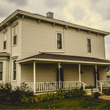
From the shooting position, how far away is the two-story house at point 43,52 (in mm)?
14125

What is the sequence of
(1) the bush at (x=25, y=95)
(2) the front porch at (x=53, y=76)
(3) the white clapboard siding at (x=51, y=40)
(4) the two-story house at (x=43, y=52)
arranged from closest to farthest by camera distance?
(1) the bush at (x=25, y=95) < (2) the front porch at (x=53, y=76) < (4) the two-story house at (x=43, y=52) < (3) the white clapboard siding at (x=51, y=40)

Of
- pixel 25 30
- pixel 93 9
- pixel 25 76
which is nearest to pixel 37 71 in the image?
pixel 25 76

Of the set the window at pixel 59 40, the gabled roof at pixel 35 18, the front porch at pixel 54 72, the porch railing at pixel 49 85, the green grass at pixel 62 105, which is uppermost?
the gabled roof at pixel 35 18

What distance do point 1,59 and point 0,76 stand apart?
1579 millimetres

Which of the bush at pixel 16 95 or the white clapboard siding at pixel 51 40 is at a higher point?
the white clapboard siding at pixel 51 40

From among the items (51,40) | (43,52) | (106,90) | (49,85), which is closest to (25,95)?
(49,85)

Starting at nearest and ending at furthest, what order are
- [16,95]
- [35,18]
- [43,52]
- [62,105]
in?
[62,105] < [16,95] < [35,18] < [43,52]

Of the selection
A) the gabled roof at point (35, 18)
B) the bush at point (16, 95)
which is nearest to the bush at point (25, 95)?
the bush at point (16, 95)

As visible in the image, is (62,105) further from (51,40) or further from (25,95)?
(51,40)

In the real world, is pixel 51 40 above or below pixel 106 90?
above

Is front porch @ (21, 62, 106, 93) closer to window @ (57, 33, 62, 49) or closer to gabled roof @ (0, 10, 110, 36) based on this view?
window @ (57, 33, 62, 49)

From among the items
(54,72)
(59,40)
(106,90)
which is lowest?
(106,90)

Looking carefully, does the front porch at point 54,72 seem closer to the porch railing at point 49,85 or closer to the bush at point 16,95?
the porch railing at point 49,85

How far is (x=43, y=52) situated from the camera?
51.1ft
